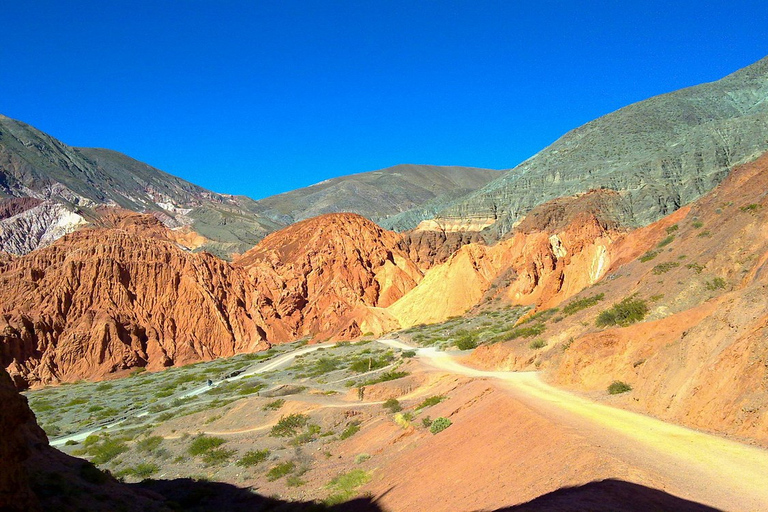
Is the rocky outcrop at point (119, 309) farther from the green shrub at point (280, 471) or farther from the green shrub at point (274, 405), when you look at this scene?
the green shrub at point (280, 471)

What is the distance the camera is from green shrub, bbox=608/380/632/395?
15.0 m

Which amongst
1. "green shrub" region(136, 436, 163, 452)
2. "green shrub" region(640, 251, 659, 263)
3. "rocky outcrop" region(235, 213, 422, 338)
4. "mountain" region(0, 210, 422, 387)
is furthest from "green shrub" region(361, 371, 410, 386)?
"mountain" region(0, 210, 422, 387)

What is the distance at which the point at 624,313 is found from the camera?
68.3 feet

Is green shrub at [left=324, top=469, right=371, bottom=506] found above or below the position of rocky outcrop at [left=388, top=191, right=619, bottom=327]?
below

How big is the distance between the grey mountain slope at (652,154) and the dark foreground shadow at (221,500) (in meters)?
56.9

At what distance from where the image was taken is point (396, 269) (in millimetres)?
76000

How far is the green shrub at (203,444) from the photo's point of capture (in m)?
22.3

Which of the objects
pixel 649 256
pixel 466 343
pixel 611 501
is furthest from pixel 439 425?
pixel 466 343

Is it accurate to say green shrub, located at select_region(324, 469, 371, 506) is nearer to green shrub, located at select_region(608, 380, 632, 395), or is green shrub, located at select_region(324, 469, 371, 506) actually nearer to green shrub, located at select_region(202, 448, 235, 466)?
green shrub, located at select_region(202, 448, 235, 466)

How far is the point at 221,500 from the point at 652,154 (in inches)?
3127

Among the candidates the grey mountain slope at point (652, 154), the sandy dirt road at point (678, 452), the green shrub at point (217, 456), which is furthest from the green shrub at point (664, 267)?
the grey mountain slope at point (652, 154)

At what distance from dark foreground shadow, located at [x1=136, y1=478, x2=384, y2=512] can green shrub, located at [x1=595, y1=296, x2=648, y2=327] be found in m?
12.5

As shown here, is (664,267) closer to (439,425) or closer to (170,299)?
(439,425)

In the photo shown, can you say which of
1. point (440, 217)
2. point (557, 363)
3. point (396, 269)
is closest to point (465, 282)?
point (396, 269)
